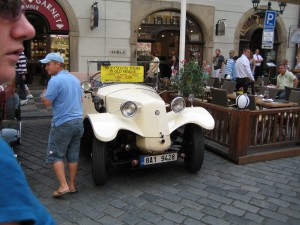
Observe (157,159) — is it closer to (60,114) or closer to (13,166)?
(60,114)

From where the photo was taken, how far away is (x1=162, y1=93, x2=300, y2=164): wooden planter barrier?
5.20 m

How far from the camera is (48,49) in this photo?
39.5 ft

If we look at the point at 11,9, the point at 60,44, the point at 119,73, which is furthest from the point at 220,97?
the point at 60,44

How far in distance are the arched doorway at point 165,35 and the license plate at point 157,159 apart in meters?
9.70

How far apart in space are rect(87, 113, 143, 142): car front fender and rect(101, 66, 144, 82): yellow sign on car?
1.33 metres

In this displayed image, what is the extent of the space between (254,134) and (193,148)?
1287 millimetres

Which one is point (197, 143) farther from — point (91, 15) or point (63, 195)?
point (91, 15)

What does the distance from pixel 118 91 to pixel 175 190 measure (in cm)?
167

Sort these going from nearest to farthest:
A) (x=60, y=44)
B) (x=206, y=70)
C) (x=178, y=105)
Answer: (x=178, y=105) → (x=206, y=70) → (x=60, y=44)

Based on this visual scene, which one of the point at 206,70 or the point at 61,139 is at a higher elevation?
the point at 206,70

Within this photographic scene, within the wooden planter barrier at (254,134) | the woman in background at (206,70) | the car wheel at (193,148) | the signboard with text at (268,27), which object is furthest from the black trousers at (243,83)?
the car wheel at (193,148)

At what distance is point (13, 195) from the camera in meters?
0.67

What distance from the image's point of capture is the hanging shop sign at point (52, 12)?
11383 mm

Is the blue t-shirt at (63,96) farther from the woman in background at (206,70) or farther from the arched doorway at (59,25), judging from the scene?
the arched doorway at (59,25)
